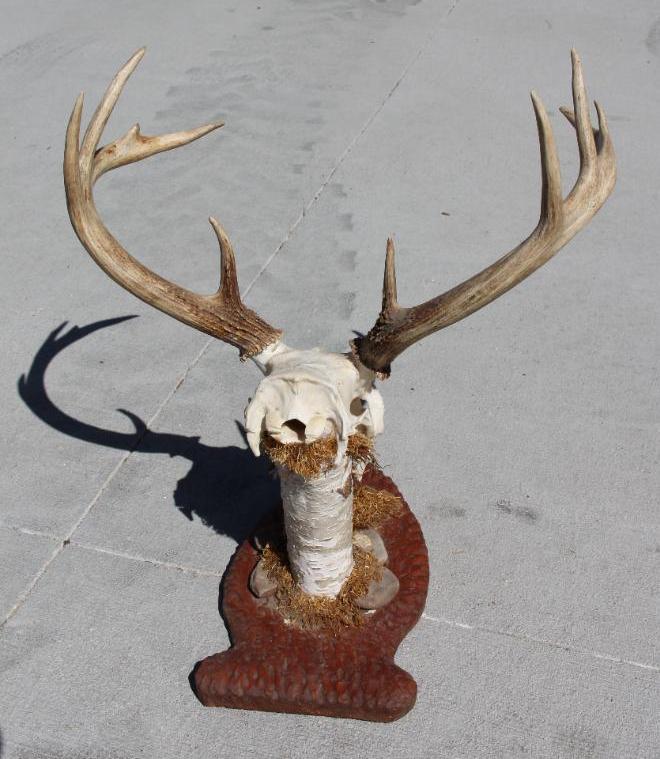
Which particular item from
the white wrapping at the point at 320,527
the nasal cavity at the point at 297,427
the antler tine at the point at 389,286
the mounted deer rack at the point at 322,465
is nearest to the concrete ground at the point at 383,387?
the mounted deer rack at the point at 322,465

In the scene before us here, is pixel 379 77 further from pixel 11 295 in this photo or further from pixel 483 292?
pixel 483 292

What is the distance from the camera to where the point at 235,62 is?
8148mm

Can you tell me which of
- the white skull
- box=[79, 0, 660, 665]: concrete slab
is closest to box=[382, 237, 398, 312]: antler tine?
the white skull

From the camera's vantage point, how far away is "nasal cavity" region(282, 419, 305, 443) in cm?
281

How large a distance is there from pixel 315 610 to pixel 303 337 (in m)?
2.02

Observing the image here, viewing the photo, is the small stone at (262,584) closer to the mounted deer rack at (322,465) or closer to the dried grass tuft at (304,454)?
the mounted deer rack at (322,465)

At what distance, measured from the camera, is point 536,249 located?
265 centimetres

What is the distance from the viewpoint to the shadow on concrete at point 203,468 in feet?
13.5

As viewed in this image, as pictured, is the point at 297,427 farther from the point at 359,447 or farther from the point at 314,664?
the point at 314,664

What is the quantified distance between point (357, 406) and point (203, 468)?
154 centimetres

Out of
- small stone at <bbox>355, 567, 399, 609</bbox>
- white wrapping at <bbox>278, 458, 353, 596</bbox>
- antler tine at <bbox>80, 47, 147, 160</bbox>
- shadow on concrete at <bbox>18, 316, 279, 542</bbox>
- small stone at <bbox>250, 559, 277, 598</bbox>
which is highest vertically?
antler tine at <bbox>80, 47, 147, 160</bbox>

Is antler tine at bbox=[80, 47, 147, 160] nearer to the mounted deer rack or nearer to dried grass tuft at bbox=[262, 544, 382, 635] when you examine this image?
the mounted deer rack

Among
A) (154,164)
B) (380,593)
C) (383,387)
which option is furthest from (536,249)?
(154,164)

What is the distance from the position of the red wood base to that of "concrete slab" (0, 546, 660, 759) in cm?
9
